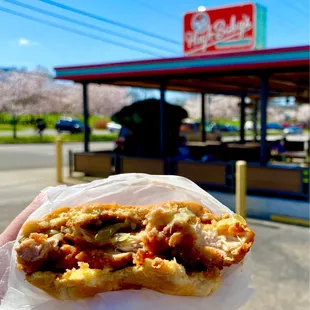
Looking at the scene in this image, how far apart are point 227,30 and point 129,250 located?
601 inches

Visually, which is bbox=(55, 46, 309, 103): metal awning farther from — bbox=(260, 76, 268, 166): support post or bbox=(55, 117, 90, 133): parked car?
bbox=(55, 117, 90, 133): parked car

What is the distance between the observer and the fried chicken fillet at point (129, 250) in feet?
4.61

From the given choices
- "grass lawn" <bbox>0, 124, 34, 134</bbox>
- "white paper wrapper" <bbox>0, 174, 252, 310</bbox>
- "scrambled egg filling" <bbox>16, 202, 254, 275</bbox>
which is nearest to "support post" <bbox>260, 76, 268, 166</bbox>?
"white paper wrapper" <bbox>0, 174, 252, 310</bbox>

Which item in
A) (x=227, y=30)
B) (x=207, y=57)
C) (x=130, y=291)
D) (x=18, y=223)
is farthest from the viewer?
(x=227, y=30)

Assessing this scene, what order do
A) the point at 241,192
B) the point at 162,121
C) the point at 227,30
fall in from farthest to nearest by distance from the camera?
the point at 227,30 < the point at 162,121 < the point at 241,192

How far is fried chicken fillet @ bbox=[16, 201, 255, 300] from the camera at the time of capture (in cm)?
141

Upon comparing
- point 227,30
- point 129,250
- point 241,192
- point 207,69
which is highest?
point 227,30

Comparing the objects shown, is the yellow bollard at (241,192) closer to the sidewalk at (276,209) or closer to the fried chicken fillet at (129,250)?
the sidewalk at (276,209)

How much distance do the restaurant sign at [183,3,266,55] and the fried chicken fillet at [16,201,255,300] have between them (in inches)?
575

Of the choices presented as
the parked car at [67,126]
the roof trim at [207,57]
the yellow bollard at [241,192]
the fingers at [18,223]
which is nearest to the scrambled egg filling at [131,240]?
the fingers at [18,223]

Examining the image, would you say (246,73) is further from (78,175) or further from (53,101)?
(53,101)

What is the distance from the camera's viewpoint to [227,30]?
1582 centimetres

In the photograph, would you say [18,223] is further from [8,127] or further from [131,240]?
[8,127]

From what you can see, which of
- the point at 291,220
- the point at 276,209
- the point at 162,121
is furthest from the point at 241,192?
the point at 162,121
